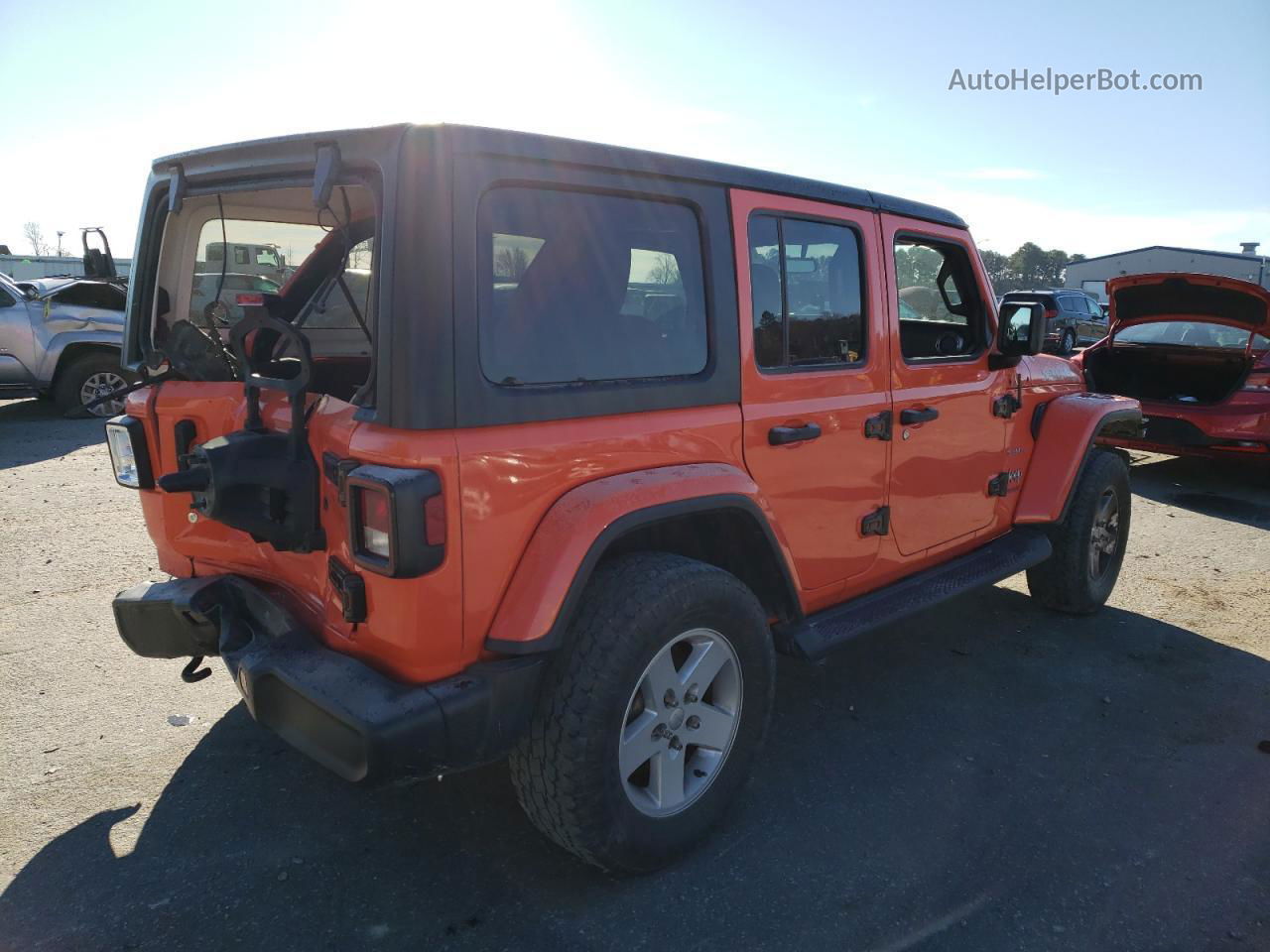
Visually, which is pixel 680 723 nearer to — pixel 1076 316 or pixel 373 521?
pixel 373 521

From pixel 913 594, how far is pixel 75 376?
9973 millimetres

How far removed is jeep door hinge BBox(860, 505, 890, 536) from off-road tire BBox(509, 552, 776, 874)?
0.89 metres

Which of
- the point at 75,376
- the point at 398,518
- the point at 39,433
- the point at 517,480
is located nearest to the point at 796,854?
the point at 517,480

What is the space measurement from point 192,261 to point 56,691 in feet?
6.22

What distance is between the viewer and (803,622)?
9.66 ft

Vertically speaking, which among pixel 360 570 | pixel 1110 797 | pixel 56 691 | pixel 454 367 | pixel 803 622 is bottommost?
pixel 1110 797

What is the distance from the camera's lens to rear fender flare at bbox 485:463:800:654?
6.88ft

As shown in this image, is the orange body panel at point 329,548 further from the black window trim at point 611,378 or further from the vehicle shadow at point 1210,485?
the vehicle shadow at point 1210,485

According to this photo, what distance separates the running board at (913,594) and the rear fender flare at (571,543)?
0.82m

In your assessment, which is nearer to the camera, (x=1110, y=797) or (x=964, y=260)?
(x=1110, y=797)

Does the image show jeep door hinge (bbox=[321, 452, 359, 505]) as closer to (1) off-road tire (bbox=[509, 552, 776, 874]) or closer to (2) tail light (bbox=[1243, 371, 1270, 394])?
(1) off-road tire (bbox=[509, 552, 776, 874])

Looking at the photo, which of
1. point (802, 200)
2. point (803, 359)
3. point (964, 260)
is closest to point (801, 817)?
point (803, 359)

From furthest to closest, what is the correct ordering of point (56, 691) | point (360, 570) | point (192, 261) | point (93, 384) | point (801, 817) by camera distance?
point (93, 384)
point (56, 691)
point (192, 261)
point (801, 817)
point (360, 570)

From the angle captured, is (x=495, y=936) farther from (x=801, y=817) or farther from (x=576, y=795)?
(x=801, y=817)
